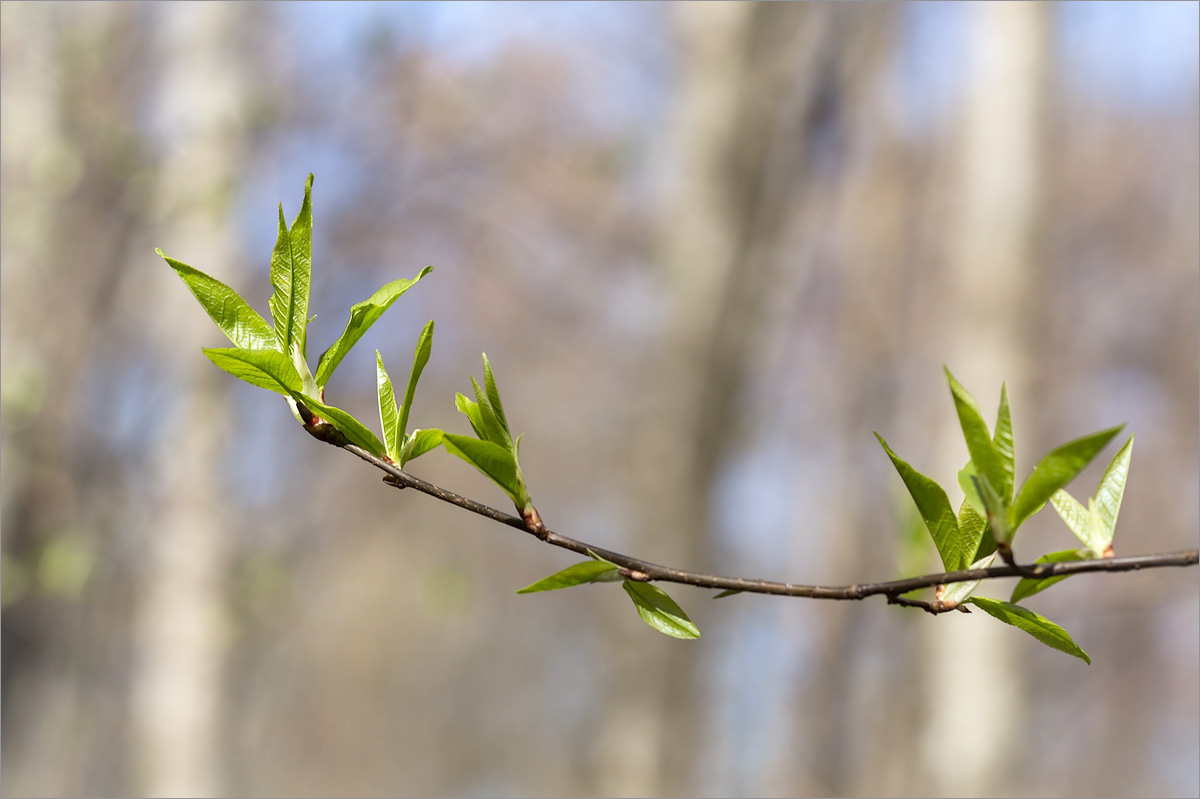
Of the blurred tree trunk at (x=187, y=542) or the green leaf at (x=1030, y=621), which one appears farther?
the blurred tree trunk at (x=187, y=542)

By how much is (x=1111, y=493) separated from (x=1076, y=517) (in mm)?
22

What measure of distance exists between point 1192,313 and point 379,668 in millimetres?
9109

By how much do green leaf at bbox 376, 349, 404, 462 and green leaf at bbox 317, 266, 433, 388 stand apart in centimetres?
2

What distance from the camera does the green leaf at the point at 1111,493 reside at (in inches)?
15.6

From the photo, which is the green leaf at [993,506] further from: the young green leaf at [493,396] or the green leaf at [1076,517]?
the young green leaf at [493,396]

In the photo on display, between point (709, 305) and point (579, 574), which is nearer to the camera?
point (579, 574)

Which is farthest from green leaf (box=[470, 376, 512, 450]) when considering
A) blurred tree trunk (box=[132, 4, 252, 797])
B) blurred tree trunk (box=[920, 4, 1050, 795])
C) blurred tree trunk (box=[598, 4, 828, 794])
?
blurred tree trunk (box=[132, 4, 252, 797])

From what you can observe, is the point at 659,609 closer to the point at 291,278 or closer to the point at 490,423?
the point at 490,423

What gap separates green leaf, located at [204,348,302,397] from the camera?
0.38 metres

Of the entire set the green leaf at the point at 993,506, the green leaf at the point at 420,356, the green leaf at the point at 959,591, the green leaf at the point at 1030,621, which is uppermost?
the green leaf at the point at 420,356

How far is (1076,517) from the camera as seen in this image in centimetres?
40

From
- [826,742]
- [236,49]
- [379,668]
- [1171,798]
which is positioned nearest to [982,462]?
[236,49]

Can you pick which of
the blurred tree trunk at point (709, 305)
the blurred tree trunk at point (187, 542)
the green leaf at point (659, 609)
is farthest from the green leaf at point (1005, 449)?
the blurred tree trunk at point (187, 542)

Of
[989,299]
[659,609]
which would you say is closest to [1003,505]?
[659,609]
